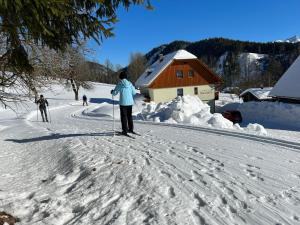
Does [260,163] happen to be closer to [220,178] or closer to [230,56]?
[220,178]

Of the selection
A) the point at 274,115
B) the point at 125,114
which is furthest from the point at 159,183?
the point at 274,115

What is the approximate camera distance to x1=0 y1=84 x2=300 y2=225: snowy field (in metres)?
4.60

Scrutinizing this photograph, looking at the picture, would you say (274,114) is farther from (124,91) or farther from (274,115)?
(124,91)

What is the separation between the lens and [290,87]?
35.2m

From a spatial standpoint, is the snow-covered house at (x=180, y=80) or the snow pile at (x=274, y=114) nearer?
the snow pile at (x=274, y=114)

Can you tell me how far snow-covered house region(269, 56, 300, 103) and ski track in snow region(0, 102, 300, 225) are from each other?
1044 inches

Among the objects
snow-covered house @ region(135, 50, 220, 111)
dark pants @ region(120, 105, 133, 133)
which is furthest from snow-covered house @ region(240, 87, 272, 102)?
dark pants @ region(120, 105, 133, 133)

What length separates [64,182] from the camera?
664cm

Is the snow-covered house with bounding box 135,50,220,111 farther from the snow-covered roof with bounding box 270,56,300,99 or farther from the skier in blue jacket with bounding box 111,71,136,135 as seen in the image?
the skier in blue jacket with bounding box 111,71,136,135

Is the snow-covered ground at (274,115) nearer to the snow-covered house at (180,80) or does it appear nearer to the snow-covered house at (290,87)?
the snow-covered house at (290,87)

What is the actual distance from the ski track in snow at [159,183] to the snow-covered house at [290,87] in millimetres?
26508

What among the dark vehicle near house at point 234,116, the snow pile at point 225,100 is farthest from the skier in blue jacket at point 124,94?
the snow pile at point 225,100

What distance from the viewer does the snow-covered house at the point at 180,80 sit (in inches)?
2035

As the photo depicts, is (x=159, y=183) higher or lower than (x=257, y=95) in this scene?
higher
